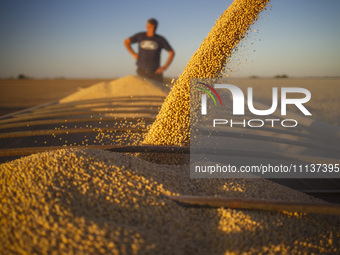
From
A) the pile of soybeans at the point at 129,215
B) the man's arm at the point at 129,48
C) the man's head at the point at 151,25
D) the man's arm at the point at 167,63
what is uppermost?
the man's head at the point at 151,25

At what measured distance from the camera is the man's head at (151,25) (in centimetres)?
477

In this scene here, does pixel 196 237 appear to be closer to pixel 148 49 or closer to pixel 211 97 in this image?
pixel 211 97

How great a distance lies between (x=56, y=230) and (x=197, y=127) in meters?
1.13

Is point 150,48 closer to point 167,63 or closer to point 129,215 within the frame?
point 167,63

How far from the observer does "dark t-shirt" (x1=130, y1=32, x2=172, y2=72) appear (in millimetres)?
4863

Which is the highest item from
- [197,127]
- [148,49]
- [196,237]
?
[148,49]

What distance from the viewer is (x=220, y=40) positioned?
1718mm

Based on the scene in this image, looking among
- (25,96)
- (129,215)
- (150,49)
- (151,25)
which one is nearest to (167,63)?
(150,49)

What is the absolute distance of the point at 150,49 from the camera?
4.86 m

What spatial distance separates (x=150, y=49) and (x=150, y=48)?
19mm

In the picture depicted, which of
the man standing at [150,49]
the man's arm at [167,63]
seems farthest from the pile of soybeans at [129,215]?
the man standing at [150,49]

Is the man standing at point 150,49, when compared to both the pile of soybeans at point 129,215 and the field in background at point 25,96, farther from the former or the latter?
the pile of soybeans at point 129,215

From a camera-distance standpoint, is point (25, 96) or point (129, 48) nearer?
point (129, 48)

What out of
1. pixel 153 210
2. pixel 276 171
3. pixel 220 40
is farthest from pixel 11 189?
pixel 276 171
